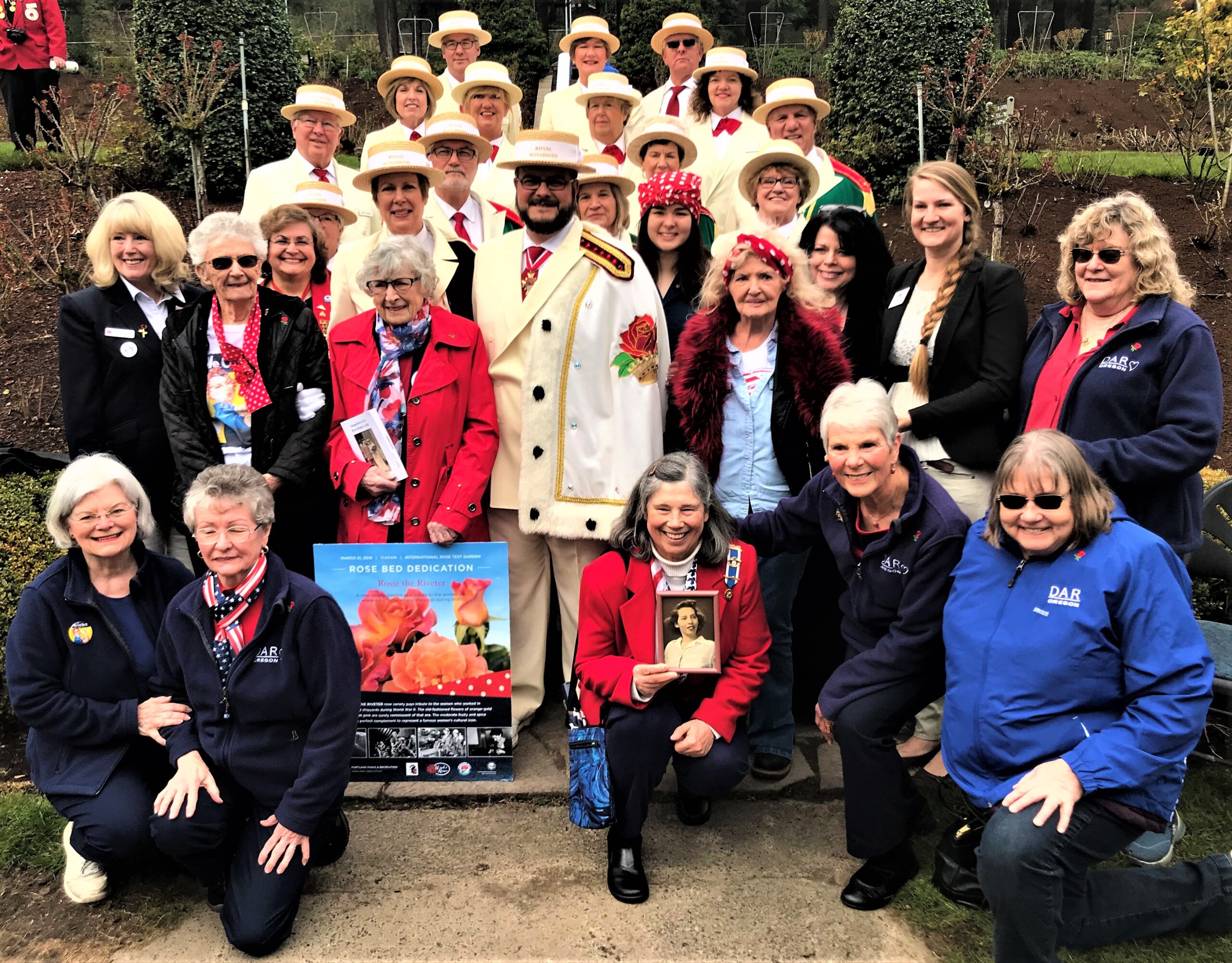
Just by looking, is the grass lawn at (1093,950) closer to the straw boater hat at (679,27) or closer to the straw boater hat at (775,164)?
the straw boater hat at (775,164)

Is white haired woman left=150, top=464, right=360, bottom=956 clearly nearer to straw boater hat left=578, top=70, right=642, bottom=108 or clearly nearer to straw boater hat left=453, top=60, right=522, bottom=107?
straw boater hat left=578, top=70, right=642, bottom=108

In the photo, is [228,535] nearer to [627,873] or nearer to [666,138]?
[627,873]

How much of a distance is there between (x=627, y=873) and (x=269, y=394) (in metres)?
2.30

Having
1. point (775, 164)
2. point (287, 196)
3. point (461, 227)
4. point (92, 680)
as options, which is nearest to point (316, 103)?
point (287, 196)

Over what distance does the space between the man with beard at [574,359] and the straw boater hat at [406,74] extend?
3.03 metres

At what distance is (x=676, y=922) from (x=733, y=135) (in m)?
5.06

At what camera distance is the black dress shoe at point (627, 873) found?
375cm

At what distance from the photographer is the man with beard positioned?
4.48 meters

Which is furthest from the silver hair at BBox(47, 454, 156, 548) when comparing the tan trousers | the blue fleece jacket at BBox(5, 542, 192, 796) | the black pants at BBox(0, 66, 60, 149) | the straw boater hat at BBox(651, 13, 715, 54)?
the black pants at BBox(0, 66, 60, 149)

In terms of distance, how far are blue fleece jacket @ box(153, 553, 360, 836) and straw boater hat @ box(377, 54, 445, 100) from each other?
460cm

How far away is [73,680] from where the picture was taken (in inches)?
149

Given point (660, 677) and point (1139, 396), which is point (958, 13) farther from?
point (660, 677)

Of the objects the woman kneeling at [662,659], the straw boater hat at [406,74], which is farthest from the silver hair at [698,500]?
the straw boater hat at [406,74]

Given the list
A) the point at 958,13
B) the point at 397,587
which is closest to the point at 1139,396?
the point at 397,587
